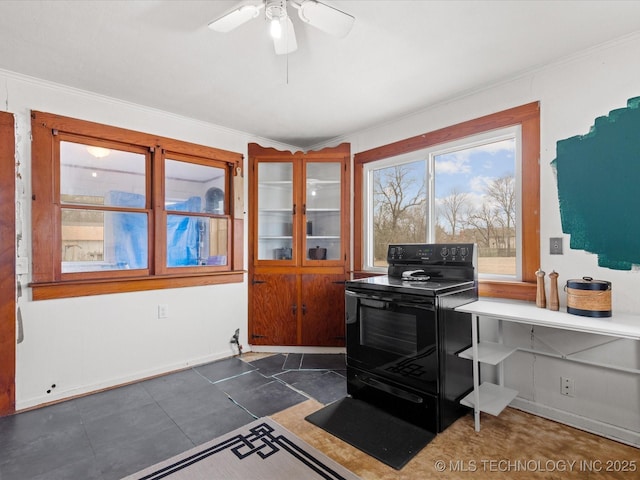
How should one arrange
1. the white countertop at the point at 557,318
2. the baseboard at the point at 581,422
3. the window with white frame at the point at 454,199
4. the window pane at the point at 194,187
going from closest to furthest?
the white countertop at the point at 557,318 < the baseboard at the point at 581,422 < the window with white frame at the point at 454,199 < the window pane at the point at 194,187

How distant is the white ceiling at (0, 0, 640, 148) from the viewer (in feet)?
5.68

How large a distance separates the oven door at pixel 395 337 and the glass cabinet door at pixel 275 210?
140cm

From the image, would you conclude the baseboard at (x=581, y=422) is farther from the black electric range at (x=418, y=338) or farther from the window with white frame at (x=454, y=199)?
the window with white frame at (x=454, y=199)

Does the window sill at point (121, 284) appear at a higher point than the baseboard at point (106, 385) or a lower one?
higher

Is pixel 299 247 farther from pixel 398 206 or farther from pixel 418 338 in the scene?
pixel 418 338

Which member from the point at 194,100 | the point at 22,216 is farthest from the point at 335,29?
the point at 22,216

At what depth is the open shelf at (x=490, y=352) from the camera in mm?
2076

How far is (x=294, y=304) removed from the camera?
3582 mm

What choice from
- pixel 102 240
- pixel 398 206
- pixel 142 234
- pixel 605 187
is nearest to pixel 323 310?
pixel 398 206

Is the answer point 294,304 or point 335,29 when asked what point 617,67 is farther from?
point 294,304

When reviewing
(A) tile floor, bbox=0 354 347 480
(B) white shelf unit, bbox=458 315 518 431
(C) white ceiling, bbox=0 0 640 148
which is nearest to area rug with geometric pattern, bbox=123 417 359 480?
(A) tile floor, bbox=0 354 347 480

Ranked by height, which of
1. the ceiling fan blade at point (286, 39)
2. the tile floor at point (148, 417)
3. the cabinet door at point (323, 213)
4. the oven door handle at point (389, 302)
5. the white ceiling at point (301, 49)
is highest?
the white ceiling at point (301, 49)

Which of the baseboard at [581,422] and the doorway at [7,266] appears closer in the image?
the baseboard at [581,422]

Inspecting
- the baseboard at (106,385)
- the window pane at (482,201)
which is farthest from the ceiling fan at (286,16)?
the baseboard at (106,385)
